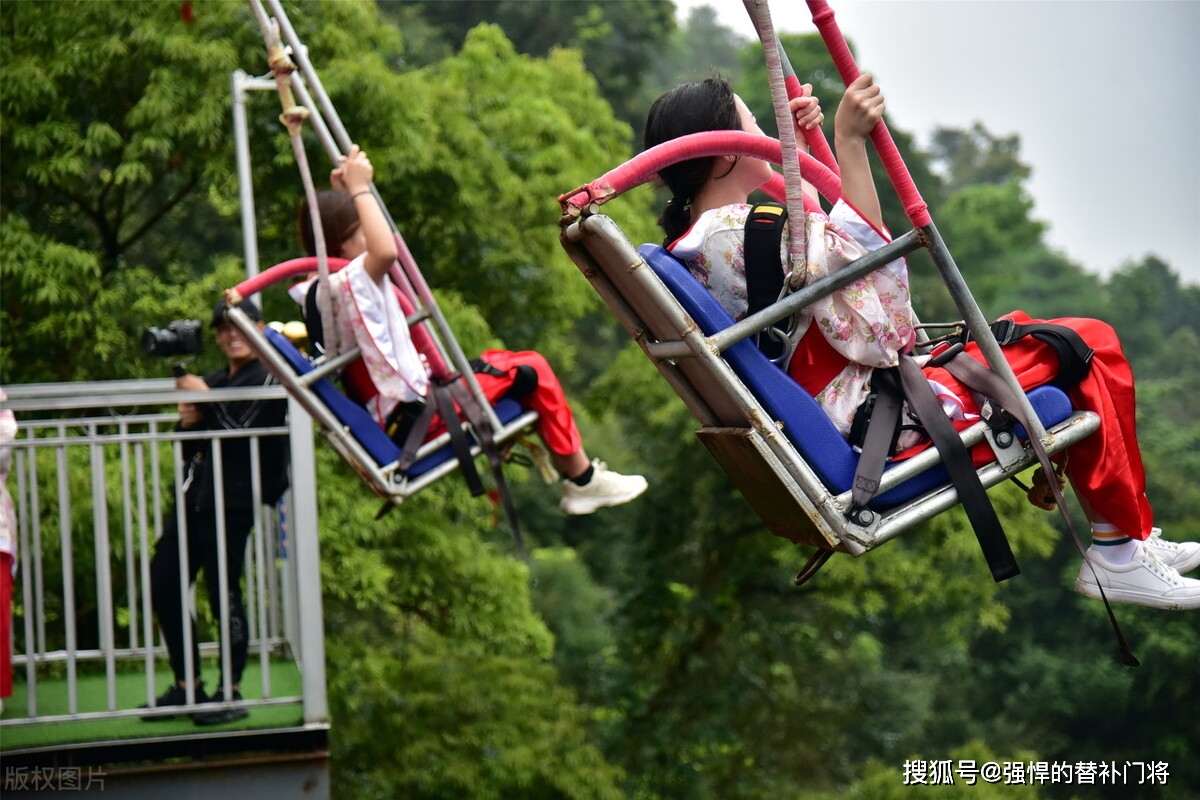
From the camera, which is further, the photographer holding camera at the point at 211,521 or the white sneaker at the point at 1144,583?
the photographer holding camera at the point at 211,521

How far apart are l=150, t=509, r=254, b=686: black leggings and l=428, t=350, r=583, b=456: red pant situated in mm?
1040

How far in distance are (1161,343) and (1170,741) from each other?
550 inches

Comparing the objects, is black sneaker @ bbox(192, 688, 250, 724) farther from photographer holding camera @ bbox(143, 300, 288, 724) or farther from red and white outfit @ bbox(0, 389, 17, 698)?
red and white outfit @ bbox(0, 389, 17, 698)

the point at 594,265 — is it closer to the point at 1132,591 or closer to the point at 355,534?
the point at 1132,591

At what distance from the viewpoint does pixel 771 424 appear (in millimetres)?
2367

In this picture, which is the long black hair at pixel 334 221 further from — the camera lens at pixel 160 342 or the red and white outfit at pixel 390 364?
the camera lens at pixel 160 342

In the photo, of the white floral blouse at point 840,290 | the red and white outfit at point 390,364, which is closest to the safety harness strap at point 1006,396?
the white floral blouse at point 840,290

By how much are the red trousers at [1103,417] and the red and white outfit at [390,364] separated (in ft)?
4.45

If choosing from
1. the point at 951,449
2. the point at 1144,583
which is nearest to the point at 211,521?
the point at 951,449

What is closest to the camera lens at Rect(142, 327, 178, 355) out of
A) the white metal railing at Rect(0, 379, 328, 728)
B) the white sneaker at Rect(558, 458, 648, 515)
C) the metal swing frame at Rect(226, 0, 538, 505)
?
the white metal railing at Rect(0, 379, 328, 728)

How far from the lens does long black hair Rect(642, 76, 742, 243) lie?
8.32 ft

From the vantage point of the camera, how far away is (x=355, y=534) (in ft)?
24.7

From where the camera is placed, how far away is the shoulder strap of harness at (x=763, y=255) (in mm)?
2391

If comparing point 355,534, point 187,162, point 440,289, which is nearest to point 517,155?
point 440,289
